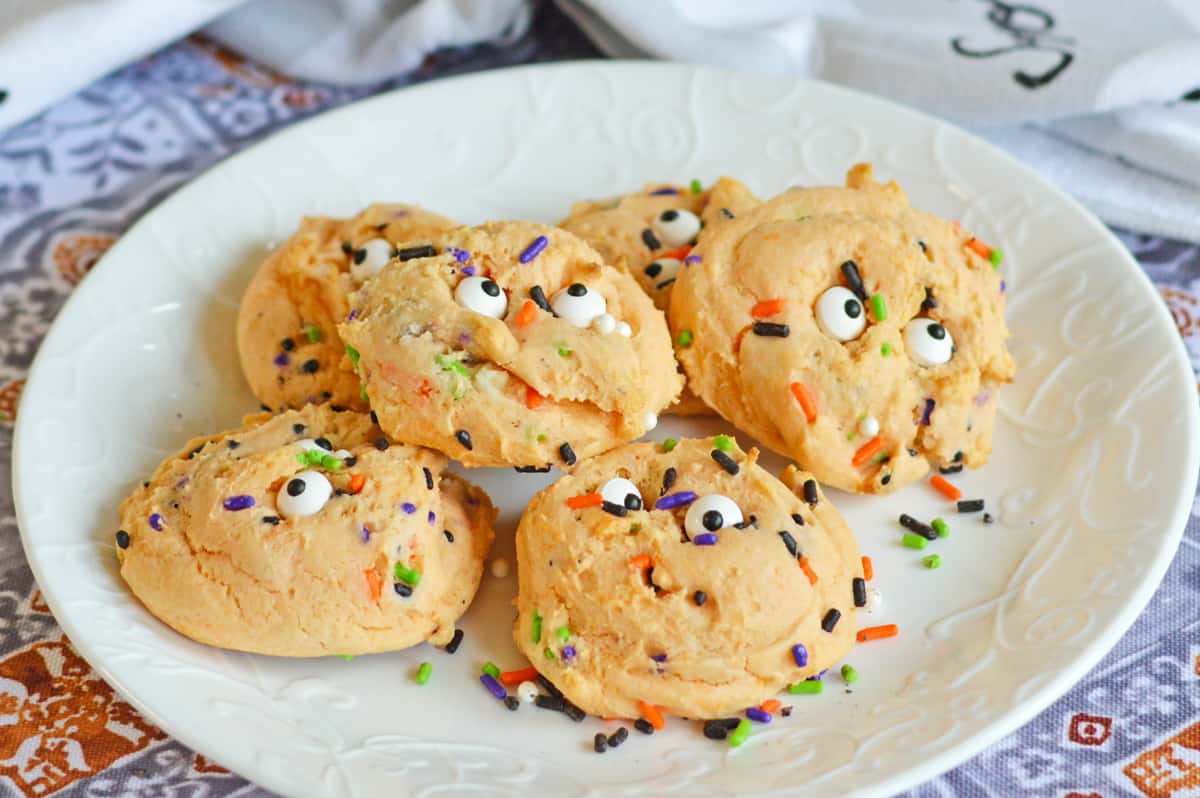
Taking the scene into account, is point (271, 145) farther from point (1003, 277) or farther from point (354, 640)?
point (1003, 277)

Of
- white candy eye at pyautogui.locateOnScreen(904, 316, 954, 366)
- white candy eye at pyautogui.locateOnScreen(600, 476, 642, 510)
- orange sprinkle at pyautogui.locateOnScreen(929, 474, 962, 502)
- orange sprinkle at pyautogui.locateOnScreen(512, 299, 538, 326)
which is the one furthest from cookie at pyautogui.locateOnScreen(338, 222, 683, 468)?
orange sprinkle at pyautogui.locateOnScreen(929, 474, 962, 502)

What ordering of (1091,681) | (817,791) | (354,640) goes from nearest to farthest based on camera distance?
(817,791)
(354,640)
(1091,681)

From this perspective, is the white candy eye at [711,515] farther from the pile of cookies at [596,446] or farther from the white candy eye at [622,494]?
the white candy eye at [622,494]

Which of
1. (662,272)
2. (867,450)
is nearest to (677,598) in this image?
(867,450)

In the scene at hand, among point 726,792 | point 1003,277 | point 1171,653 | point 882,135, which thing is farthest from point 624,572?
point 882,135

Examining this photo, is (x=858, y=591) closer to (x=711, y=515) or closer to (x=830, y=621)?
(x=830, y=621)

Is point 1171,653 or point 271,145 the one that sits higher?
point 271,145

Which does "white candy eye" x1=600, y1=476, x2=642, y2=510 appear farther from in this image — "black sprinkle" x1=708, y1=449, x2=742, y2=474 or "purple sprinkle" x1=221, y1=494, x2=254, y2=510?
"purple sprinkle" x1=221, y1=494, x2=254, y2=510
